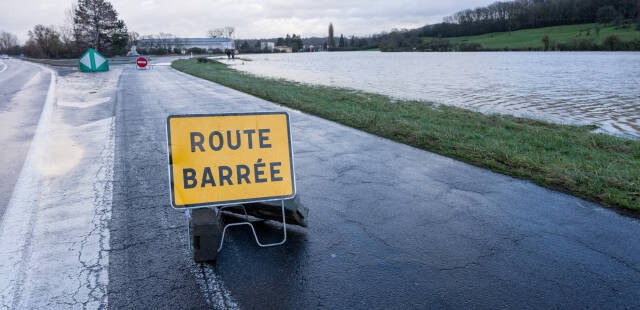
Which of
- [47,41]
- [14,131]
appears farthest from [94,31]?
[14,131]

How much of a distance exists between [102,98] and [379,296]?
14.6m

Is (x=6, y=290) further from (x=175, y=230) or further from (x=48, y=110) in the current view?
(x=48, y=110)

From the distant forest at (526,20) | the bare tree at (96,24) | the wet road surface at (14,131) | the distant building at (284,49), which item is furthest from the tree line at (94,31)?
the distant building at (284,49)

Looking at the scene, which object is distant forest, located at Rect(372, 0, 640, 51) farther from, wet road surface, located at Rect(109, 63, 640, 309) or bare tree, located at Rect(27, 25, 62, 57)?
bare tree, located at Rect(27, 25, 62, 57)

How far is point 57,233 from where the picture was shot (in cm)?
384

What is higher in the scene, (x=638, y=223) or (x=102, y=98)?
(x=102, y=98)

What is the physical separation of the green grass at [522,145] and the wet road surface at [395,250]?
0.52 metres

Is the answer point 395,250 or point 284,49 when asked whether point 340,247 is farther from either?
point 284,49

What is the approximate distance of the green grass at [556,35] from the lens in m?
81.2

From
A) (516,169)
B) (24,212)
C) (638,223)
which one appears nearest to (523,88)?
(516,169)

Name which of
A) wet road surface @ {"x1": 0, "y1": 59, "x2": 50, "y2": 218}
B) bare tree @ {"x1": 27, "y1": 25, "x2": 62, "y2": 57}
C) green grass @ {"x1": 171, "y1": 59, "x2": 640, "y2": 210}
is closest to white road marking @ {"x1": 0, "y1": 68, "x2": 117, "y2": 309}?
wet road surface @ {"x1": 0, "y1": 59, "x2": 50, "y2": 218}

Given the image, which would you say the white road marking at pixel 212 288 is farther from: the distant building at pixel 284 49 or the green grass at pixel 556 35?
the distant building at pixel 284 49

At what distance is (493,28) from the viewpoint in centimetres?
14238

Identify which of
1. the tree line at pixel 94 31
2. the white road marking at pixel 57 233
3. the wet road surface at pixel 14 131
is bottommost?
the white road marking at pixel 57 233
